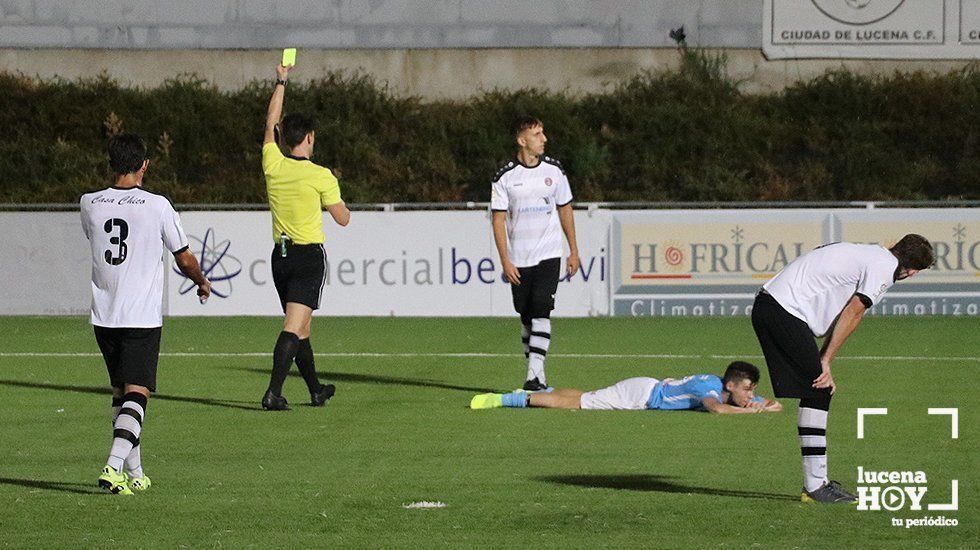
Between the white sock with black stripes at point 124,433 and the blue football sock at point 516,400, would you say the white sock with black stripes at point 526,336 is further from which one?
the white sock with black stripes at point 124,433

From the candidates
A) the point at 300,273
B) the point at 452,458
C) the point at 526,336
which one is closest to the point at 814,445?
the point at 452,458

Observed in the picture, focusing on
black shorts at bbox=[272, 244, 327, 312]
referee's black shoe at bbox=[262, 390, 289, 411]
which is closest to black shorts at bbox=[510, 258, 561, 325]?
black shorts at bbox=[272, 244, 327, 312]

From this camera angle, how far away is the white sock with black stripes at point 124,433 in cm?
852

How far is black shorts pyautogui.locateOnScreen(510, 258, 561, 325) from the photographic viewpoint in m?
13.2

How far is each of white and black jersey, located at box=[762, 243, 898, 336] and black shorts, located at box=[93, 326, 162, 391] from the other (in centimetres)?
323

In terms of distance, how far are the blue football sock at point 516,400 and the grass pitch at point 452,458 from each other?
0.29m

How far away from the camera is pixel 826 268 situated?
27.3 feet

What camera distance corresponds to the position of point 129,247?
8.76 m

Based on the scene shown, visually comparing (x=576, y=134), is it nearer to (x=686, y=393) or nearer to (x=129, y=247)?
(x=686, y=393)

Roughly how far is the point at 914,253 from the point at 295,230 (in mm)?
5390

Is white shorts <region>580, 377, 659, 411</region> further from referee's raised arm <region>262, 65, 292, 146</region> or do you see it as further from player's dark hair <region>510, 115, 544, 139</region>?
referee's raised arm <region>262, 65, 292, 146</region>

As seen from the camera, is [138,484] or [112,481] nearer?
[112,481]

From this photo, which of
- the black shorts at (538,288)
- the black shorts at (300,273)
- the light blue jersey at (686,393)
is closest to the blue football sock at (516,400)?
the light blue jersey at (686,393)

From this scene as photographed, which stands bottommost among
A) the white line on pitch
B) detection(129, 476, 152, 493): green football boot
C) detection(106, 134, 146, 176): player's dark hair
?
the white line on pitch
